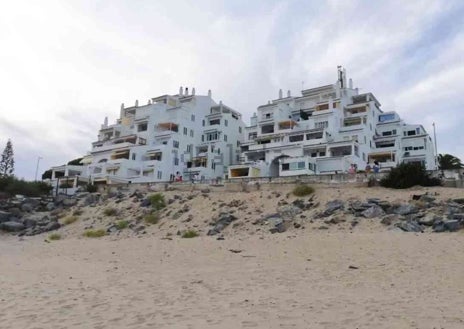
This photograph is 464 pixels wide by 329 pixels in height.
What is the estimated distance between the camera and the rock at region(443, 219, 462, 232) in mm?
22703

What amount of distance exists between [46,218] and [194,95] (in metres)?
46.1

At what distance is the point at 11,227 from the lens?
3769 centimetres

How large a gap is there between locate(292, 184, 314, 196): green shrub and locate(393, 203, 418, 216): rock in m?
7.51

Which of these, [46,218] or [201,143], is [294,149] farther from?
[46,218]

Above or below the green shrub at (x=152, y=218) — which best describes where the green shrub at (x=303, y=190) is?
above

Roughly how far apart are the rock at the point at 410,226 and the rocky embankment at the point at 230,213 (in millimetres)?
26

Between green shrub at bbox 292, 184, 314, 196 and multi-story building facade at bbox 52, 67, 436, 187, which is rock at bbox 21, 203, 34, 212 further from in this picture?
green shrub at bbox 292, 184, 314, 196

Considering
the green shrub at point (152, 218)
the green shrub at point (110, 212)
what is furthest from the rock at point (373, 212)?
the green shrub at point (110, 212)

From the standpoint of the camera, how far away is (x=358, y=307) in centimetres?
973

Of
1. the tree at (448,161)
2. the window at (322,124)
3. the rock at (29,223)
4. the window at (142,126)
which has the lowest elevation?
the rock at (29,223)

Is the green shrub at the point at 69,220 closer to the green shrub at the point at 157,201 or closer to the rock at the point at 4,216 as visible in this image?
the rock at the point at 4,216

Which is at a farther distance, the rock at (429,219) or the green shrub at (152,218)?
the green shrub at (152,218)

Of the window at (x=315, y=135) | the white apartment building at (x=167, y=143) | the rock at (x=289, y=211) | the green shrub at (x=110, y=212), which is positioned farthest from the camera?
the white apartment building at (x=167, y=143)

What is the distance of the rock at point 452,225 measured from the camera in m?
22.7
